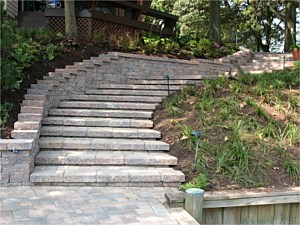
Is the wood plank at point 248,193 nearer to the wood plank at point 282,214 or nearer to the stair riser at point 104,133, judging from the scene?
the wood plank at point 282,214

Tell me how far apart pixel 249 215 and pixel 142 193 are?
1.25 m

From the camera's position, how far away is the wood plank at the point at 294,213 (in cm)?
418

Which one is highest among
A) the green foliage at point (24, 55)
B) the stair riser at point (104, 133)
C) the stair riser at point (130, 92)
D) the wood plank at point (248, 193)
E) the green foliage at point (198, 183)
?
the green foliage at point (24, 55)

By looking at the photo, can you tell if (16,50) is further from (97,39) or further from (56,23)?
(56,23)

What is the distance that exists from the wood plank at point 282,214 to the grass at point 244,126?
0.39 metres

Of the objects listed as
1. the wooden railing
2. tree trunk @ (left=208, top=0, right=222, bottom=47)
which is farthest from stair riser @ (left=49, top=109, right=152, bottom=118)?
tree trunk @ (left=208, top=0, right=222, bottom=47)

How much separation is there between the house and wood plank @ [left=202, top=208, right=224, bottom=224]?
686cm

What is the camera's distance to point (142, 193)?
165 inches

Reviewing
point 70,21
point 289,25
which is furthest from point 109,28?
point 289,25

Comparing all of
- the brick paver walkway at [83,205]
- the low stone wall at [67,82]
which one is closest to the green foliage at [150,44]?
the low stone wall at [67,82]

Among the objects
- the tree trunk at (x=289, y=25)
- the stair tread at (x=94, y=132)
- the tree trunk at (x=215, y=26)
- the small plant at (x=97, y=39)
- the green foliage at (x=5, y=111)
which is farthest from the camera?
the tree trunk at (x=289, y=25)

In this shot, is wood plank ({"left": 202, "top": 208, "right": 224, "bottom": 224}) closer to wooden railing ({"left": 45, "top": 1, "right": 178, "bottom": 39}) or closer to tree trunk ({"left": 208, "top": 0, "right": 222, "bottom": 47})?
wooden railing ({"left": 45, "top": 1, "right": 178, "bottom": 39})

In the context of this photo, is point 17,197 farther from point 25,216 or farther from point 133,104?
point 133,104

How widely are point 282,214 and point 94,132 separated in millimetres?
3025
